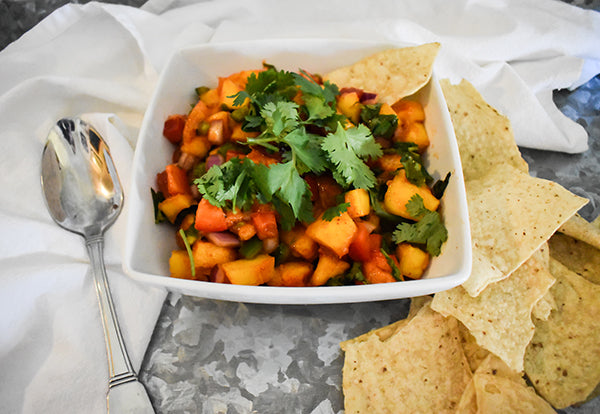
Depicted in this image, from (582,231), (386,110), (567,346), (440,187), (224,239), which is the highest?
(386,110)

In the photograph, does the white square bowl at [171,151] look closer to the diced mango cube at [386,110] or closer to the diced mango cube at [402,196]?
the diced mango cube at [402,196]

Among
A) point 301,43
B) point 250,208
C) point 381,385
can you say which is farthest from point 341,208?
point 301,43

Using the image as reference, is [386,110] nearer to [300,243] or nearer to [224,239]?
[300,243]

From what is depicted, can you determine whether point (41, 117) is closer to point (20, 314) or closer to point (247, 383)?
point (20, 314)

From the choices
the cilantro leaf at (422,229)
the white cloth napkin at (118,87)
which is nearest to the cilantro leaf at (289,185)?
the cilantro leaf at (422,229)

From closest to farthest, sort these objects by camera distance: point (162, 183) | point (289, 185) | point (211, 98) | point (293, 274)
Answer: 1. point (289, 185)
2. point (293, 274)
3. point (162, 183)
4. point (211, 98)

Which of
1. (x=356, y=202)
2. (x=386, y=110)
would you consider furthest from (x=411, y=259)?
(x=386, y=110)
